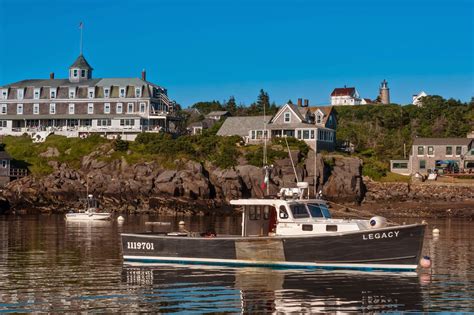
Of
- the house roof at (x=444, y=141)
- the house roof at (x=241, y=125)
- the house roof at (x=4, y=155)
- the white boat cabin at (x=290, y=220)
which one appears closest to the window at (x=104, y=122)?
the house roof at (x=241, y=125)

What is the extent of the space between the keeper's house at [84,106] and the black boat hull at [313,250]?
223ft

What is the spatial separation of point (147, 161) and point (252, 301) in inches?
2451

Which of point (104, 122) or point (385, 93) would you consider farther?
point (385, 93)

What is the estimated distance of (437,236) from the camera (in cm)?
5338

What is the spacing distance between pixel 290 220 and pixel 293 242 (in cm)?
156

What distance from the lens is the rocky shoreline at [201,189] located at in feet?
261

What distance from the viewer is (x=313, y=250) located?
32.2 m

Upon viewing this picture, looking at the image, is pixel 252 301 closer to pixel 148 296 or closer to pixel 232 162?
pixel 148 296

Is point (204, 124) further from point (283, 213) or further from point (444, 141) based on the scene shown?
point (283, 213)

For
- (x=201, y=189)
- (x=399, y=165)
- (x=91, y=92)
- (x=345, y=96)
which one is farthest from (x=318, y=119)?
(x=345, y=96)

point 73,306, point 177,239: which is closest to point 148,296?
point 73,306

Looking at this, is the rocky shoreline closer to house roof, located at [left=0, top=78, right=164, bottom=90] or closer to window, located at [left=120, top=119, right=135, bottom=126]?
window, located at [left=120, top=119, right=135, bottom=126]

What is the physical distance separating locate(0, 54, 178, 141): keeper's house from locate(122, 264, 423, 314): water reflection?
7076cm

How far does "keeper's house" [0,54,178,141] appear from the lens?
104m
